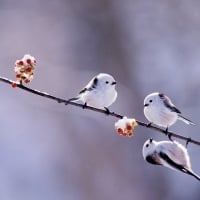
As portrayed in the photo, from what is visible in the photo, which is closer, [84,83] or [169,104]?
[169,104]

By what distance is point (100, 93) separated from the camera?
1.22 meters

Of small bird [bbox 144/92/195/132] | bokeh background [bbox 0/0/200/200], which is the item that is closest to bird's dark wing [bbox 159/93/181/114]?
small bird [bbox 144/92/195/132]

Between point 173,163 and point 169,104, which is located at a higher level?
point 169,104

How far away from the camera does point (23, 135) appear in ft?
10.6

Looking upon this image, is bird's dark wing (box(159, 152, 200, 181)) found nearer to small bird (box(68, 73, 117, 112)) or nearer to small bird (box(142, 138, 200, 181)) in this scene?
small bird (box(142, 138, 200, 181))

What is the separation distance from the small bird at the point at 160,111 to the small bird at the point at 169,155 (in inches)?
1.4

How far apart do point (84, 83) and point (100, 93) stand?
77.7 inches

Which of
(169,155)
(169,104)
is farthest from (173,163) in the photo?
(169,104)

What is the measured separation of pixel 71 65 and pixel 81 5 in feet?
1.21

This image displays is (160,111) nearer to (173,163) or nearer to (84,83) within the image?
(173,163)

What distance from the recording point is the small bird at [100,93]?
4.00 feet

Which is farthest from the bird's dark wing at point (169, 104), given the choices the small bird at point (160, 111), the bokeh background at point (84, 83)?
the bokeh background at point (84, 83)

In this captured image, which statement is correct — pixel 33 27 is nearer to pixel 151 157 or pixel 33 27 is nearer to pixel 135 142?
pixel 135 142

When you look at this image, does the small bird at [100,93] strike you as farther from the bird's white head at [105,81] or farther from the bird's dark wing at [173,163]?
the bird's dark wing at [173,163]
